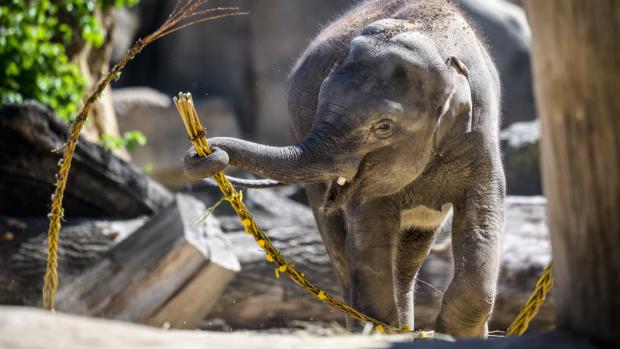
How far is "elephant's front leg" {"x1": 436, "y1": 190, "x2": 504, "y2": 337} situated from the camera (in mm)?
3480

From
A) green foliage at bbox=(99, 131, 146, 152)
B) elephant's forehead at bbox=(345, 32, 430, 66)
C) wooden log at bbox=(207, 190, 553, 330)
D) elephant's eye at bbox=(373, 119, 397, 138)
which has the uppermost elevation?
green foliage at bbox=(99, 131, 146, 152)

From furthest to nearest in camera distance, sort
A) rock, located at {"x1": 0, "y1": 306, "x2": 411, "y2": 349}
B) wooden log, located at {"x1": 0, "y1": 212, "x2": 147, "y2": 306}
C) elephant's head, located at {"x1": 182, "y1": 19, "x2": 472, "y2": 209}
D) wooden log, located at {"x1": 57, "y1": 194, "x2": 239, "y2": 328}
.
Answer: wooden log, located at {"x1": 0, "y1": 212, "x2": 147, "y2": 306}
wooden log, located at {"x1": 57, "y1": 194, "x2": 239, "y2": 328}
elephant's head, located at {"x1": 182, "y1": 19, "x2": 472, "y2": 209}
rock, located at {"x1": 0, "y1": 306, "x2": 411, "y2": 349}

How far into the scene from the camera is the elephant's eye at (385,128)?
11.2 feet

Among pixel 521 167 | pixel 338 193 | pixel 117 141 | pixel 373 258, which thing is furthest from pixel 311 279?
pixel 521 167

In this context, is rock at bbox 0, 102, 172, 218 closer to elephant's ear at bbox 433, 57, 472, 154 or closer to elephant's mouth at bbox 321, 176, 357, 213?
elephant's mouth at bbox 321, 176, 357, 213

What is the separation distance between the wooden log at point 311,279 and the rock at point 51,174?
577 millimetres

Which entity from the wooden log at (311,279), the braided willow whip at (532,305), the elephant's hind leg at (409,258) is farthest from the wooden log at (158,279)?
the braided willow whip at (532,305)

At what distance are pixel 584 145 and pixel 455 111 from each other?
5.14 feet

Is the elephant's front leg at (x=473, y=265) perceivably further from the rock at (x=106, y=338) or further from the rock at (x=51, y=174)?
the rock at (x=51, y=174)

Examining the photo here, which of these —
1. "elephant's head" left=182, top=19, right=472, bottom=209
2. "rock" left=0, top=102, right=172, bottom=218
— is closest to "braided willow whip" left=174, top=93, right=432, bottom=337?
"elephant's head" left=182, top=19, right=472, bottom=209

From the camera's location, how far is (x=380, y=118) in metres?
→ 3.41

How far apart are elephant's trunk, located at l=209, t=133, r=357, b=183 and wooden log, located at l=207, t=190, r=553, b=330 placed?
1.99m

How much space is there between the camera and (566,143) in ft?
6.63

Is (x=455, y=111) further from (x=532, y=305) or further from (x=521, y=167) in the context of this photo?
(x=521, y=167)
